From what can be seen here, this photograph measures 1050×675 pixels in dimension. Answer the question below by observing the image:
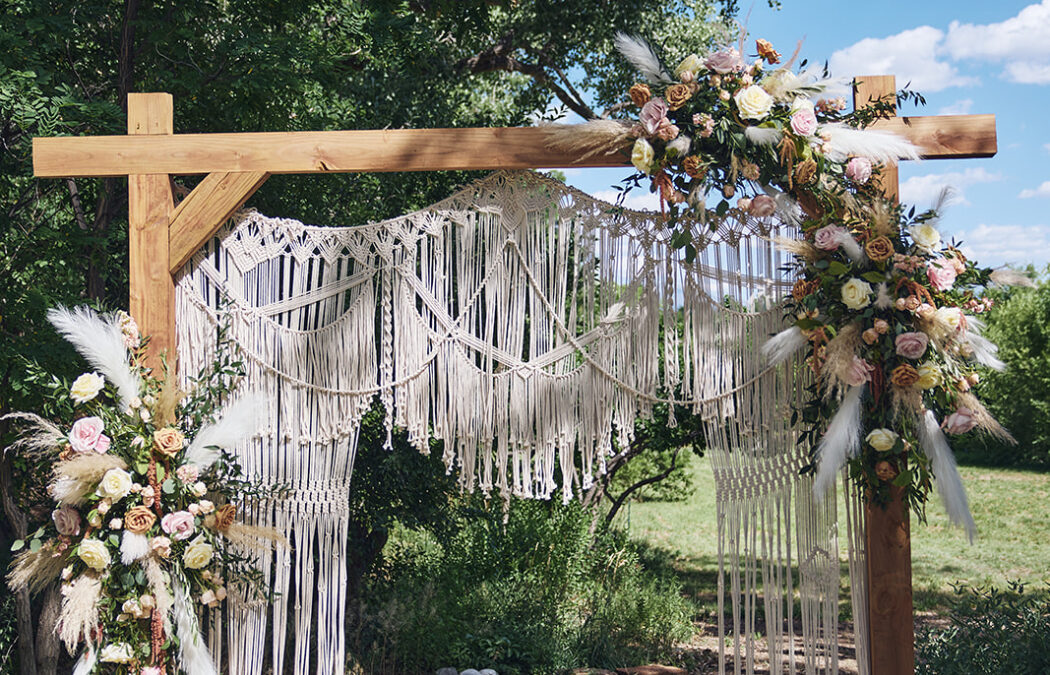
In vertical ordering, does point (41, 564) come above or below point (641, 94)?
below

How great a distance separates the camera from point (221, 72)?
12.3ft

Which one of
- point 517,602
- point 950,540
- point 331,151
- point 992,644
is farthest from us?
point 950,540

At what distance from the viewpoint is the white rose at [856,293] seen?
226 cm

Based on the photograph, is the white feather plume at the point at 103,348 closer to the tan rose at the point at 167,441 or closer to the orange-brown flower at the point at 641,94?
the tan rose at the point at 167,441

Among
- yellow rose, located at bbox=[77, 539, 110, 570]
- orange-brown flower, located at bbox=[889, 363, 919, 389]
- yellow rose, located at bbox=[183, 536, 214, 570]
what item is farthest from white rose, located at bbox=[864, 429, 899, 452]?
yellow rose, located at bbox=[77, 539, 110, 570]

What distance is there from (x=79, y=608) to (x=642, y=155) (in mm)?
1933

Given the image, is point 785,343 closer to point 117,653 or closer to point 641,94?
point 641,94

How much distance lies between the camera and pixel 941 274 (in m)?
2.26

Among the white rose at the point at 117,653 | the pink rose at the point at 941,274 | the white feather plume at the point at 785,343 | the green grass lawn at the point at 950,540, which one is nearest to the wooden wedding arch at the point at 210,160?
the pink rose at the point at 941,274

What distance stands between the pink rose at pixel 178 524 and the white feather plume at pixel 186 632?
0.14 metres

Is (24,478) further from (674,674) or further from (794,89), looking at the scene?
(794,89)

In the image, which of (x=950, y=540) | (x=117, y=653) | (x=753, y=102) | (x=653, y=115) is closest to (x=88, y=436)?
(x=117, y=653)

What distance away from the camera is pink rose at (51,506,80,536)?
2303 millimetres

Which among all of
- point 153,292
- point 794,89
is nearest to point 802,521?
point 794,89
